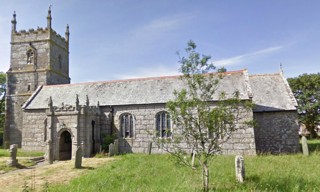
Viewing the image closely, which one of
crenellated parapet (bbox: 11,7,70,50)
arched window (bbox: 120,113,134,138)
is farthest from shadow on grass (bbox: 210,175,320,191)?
crenellated parapet (bbox: 11,7,70,50)

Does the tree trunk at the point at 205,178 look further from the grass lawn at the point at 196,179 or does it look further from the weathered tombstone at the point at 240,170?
the weathered tombstone at the point at 240,170

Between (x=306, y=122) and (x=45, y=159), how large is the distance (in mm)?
37465

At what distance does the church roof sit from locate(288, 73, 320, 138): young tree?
746 inches

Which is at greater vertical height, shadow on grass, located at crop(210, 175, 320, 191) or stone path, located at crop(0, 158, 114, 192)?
shadow on grass, located at crop(210, 175, 320, 191)

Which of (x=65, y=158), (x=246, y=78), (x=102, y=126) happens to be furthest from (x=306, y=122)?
(x=65, y=158)

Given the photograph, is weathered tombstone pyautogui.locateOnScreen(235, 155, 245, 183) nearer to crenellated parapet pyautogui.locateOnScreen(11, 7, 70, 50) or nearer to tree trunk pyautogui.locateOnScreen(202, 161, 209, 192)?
tree trunk pyautogui.locateOnScreen(202, 161, 209, 192)

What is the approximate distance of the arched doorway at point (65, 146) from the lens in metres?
20.6

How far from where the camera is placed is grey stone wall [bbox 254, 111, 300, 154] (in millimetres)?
19859

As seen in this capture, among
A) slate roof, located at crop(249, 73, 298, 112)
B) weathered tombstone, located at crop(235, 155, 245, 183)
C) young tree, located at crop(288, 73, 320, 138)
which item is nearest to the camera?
weathered tombstone, located at crop(235, 155, 245, 183)

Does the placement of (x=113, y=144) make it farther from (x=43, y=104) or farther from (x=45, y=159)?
(x=43, y=104)

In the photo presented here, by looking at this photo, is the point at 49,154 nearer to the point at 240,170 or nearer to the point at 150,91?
the point at 150,91

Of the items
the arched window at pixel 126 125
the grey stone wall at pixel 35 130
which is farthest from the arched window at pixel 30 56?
the arched window at pixel 126 125

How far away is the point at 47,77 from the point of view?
29.0 m

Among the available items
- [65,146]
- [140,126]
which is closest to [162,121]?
[140,126]
